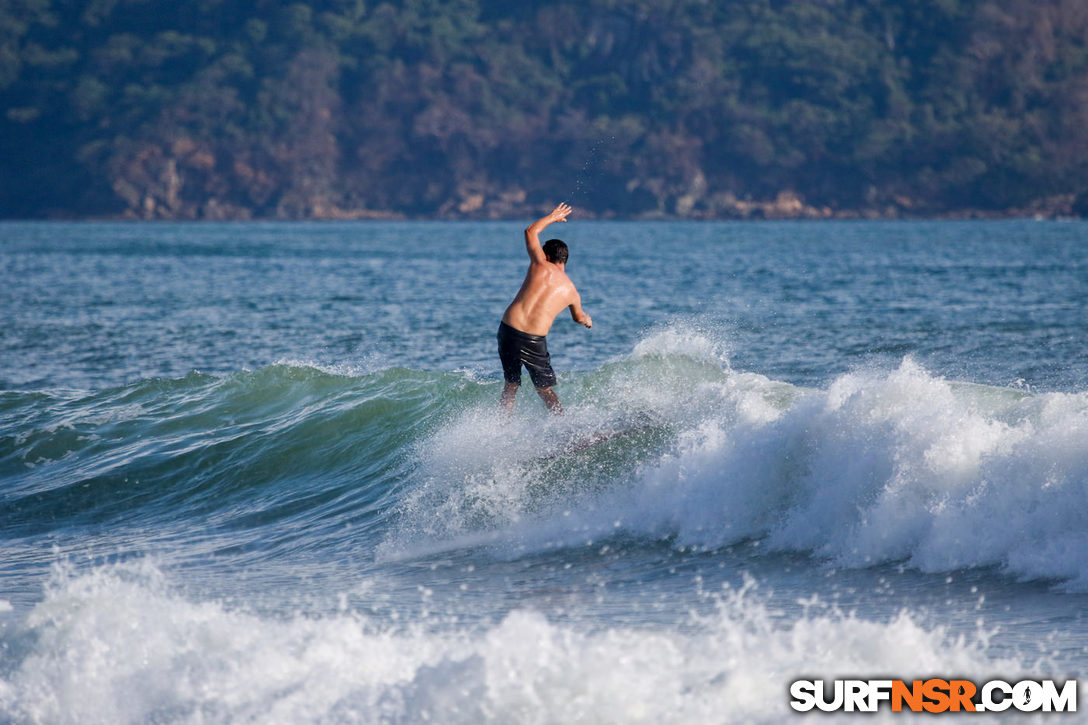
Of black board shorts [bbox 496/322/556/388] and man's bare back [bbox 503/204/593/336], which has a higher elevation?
man's bare back [bbox 503/204/593/336]

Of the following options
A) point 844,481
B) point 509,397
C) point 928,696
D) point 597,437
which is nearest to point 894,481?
point 844,481

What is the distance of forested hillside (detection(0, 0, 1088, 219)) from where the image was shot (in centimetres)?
13050

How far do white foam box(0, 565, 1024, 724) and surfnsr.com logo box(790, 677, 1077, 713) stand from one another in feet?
0.23

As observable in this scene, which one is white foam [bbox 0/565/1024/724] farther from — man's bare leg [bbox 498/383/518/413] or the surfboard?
Answer: man's bare leg [bbox 498/383/518/413]

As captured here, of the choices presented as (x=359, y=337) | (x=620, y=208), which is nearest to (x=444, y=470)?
(x=359, y=337)

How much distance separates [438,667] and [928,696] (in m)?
2.04

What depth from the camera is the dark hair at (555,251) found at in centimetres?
925

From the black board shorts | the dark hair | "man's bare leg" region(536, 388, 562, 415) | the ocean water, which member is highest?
the dark hair

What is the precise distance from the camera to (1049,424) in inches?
303

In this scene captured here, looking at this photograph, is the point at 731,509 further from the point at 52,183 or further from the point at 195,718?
the point at 52,183

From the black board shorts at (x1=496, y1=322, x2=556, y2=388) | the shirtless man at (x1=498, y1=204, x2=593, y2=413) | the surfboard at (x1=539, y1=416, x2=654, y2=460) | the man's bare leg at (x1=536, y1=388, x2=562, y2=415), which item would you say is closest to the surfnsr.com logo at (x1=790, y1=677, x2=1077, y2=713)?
the surfboard at (x1=539, y1=416, x2=654, y2=460)

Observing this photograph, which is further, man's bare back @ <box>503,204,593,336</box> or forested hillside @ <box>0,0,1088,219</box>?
A: forested hillside @ <box>0,0,1088,219</box>

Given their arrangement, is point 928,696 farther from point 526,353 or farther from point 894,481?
point 526,353

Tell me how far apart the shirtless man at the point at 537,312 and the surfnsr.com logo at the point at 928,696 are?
4.47 meters
